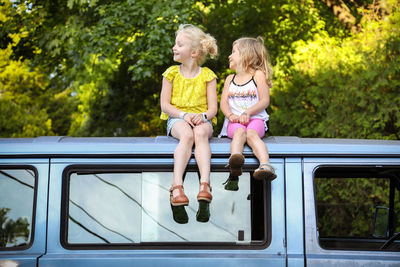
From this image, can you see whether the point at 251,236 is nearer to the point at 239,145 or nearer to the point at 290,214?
the point at 290,214

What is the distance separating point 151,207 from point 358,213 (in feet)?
16.2

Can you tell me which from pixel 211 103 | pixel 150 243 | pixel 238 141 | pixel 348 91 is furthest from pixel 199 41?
pixel 348 91

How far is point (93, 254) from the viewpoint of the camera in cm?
294

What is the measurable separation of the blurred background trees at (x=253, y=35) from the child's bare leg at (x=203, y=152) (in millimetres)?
4444

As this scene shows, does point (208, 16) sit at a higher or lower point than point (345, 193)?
higher

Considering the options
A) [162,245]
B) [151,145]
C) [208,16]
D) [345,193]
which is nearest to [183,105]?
[151,145]

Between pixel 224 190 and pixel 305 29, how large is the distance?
295 inches

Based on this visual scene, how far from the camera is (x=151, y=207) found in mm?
3033

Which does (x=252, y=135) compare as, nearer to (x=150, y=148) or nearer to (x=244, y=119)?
(x=244, y=119)

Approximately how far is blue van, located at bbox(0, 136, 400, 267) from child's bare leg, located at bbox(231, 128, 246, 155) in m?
0.07

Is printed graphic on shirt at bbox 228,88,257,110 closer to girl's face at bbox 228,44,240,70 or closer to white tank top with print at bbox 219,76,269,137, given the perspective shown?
white tank top with print at bbox 219,76,269,137

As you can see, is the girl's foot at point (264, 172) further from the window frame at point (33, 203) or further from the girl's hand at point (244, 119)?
the window frame at point (33, 203)

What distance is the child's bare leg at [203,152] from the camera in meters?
2.98

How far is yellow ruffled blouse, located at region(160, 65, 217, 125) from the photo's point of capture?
378 cm
